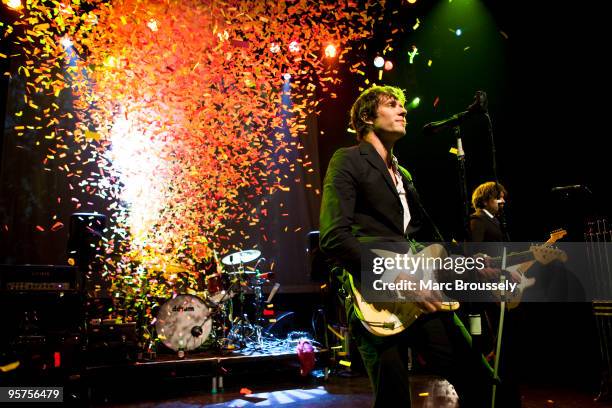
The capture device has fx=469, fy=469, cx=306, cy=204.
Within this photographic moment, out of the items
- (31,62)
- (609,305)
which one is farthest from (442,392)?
(31,62)

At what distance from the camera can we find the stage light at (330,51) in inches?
315

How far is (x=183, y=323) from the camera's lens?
610cm

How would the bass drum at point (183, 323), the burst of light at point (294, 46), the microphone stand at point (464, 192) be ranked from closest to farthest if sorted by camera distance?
1. the microphone stand at point (464, 192)
2. the bass drum at point (183, 323)
3. the burst of light at point (294, 46)

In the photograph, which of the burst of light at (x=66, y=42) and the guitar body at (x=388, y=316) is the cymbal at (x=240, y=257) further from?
the guitar body at (x=388, y=316)

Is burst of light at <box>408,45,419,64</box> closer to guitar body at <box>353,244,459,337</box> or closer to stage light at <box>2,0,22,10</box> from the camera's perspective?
stage light at <box>2,0,22,10</box>

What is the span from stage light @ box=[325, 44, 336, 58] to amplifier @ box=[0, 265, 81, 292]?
5225mm

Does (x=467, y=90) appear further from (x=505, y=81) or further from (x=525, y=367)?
(x=525, y=367)

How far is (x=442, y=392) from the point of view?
5027 mm

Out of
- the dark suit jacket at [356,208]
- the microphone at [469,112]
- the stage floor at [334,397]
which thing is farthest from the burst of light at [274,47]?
the dark suit jacket at [356,208]

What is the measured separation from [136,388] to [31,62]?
4.83 metres

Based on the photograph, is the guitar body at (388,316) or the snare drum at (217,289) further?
the snare drum at (217,289)

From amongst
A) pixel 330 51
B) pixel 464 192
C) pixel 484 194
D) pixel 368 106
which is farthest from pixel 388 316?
pixel 330 51

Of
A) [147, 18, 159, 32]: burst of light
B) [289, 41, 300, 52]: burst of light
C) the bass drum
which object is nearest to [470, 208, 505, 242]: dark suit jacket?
the bass drum

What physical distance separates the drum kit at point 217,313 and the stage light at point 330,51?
3697 mm
